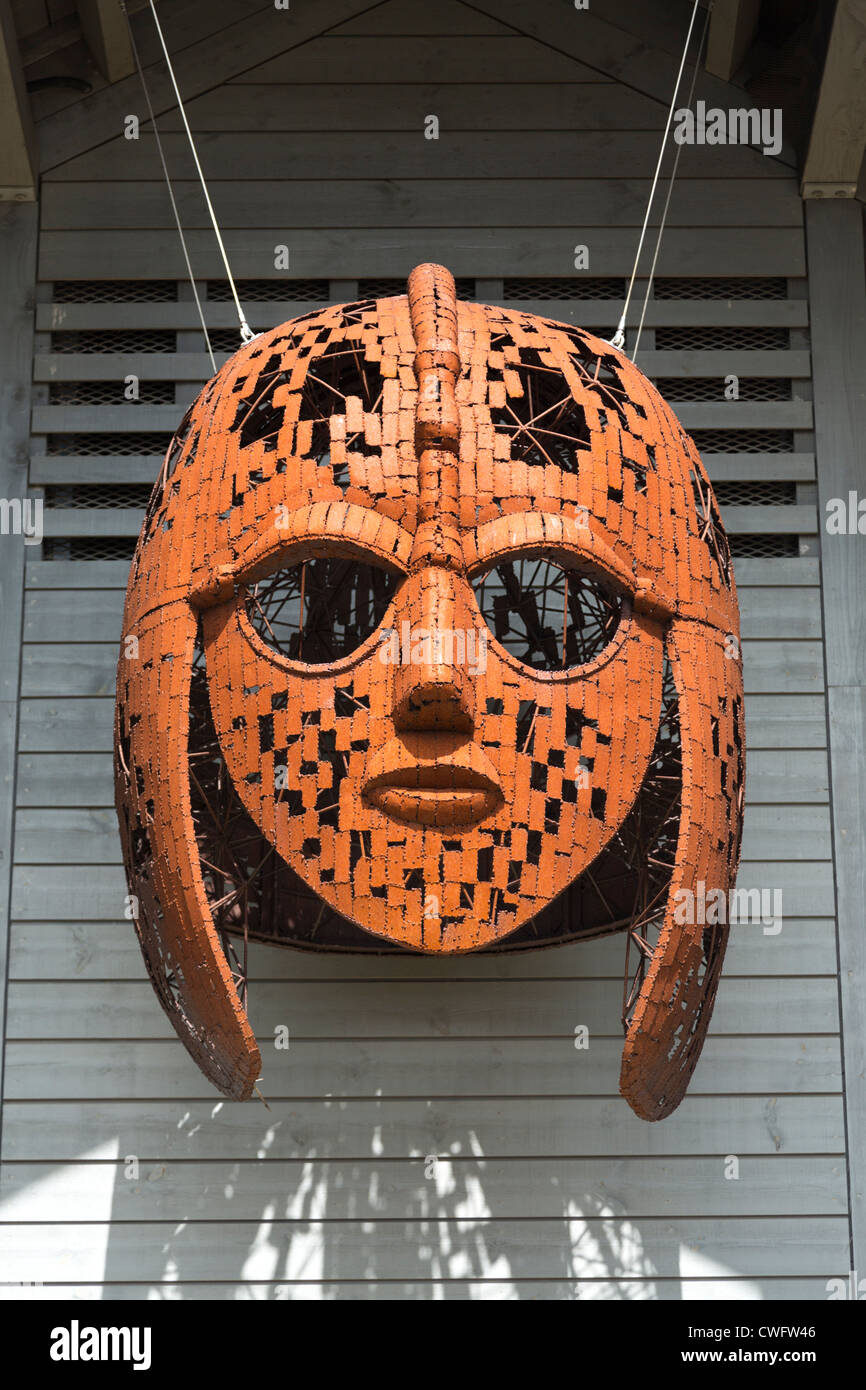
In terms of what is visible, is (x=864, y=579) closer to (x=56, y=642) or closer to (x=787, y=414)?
(x=787, y=414)

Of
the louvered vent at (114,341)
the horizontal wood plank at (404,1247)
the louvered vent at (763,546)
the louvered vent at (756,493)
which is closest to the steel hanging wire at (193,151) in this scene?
the louvered vent at (114,341)

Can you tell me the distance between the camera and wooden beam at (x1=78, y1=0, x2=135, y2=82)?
6656mm

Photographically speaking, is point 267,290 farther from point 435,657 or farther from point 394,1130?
point 394,1130

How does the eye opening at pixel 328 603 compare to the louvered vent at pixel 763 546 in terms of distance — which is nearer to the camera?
the eye opening at pixel 328 603

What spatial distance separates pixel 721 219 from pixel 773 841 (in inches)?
95.2

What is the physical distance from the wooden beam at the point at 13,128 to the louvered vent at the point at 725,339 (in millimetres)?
2467

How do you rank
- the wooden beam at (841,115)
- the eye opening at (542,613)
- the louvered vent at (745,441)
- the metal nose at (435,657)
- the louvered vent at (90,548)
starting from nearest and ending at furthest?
the metal nose at (435,657) < the eye opening at (542,613) < the wooden beam at (841,115) < the louvered vent at (90,548) < the louvered vent at (745,441)

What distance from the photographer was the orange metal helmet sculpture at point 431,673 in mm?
4305

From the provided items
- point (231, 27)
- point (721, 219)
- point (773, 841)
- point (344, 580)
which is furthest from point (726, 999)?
point (231, 27)

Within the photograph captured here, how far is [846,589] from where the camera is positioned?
646 centimetres

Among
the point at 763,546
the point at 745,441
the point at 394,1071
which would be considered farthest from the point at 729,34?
the point at 394,1071

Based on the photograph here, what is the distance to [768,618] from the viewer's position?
645 cm

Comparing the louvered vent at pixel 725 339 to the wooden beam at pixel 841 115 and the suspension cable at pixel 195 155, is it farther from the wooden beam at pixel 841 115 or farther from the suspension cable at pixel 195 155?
the suspension cable at pixel 195 155

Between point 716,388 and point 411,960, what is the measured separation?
2449 millimetres
